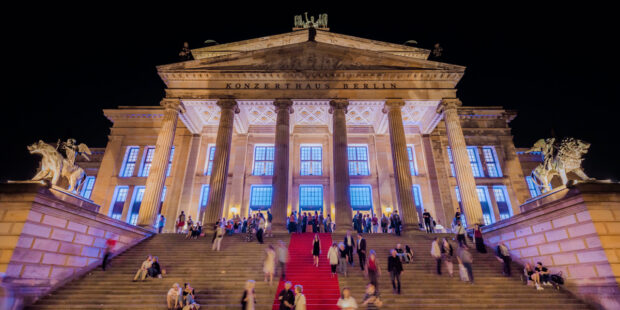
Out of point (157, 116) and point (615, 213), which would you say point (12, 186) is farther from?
point (615, 213)

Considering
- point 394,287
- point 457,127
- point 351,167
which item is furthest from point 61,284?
point 457,127

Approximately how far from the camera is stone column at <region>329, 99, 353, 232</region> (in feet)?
55.2

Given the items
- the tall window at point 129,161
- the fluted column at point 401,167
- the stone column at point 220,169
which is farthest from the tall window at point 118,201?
the fluted column at point 401,167

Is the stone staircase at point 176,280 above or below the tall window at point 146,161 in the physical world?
below

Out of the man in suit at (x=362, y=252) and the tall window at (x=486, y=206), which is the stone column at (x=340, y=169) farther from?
the tall window at (x=486, y=206)

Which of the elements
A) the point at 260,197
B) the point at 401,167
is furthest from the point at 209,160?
the point at 401,167

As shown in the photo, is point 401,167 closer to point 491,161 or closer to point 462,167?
point 462,167

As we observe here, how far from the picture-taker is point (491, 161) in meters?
24.3

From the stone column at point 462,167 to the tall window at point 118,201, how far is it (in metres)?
25.6

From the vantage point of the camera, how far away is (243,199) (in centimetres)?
2355

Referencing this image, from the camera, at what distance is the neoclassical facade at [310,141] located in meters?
18.5

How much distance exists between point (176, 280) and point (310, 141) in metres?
17.6

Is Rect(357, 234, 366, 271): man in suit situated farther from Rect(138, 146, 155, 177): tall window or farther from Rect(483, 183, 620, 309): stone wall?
Rect(138, 146, 155, 177): tall window

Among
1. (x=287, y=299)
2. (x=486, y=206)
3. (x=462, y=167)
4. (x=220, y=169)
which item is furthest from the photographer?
(x=486, y=206)
